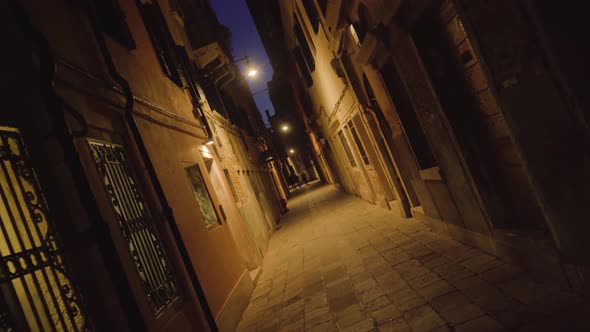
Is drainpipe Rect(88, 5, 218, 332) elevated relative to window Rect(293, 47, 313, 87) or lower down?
lower down

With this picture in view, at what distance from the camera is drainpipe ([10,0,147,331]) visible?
3250 mm

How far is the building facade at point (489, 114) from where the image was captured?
284 centimetres

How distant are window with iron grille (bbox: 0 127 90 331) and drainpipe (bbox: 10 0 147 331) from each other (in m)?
0.32

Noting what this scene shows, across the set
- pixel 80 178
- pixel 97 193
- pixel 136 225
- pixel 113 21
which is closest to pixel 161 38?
pixel 113 21

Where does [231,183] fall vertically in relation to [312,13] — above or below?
below

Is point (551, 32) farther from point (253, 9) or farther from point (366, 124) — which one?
point (253, 9)

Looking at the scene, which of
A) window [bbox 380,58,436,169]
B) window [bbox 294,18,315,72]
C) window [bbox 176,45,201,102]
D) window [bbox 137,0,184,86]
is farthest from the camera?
window [bbox 294,18,315,72]

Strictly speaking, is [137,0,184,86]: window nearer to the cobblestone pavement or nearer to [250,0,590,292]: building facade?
[250,0,590,292]: building facade

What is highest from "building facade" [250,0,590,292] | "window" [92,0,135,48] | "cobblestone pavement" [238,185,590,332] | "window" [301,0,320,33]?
"window" [301,0,320,33]

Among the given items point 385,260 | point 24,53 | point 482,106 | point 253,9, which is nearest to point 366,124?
point 385,260

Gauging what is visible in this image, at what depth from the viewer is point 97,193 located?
11.7 feet

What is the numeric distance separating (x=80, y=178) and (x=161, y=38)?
6.45 meters

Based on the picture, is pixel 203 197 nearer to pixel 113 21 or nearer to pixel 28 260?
pixel 113 21

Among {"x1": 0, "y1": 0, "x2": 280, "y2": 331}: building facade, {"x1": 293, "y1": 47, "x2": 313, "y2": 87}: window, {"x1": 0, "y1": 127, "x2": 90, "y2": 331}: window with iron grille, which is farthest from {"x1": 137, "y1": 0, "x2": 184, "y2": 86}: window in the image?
{"x1": 293, "y1": 47, "x2": 313, "y2": 87}: window
